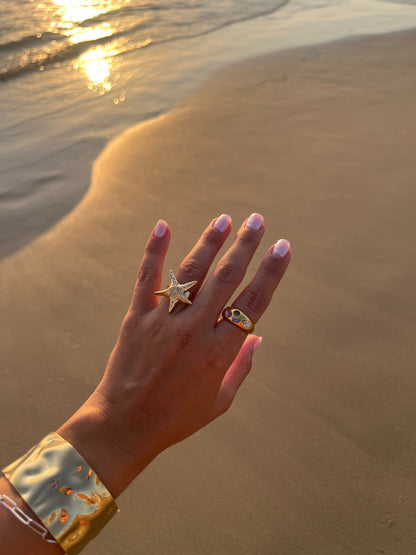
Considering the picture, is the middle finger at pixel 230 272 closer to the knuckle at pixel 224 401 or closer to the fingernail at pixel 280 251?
the fingernail at pixel 280 251

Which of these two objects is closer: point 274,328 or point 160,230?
point 160,230

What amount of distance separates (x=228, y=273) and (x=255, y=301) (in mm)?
101

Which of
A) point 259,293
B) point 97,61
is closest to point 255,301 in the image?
point 259,293

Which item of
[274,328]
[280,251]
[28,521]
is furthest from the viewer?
[274,328]

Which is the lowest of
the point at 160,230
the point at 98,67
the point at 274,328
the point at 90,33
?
the point at 274,328

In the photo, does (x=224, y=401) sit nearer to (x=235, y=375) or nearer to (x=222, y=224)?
(x=235, y=375)

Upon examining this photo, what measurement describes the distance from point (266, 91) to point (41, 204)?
2411mm

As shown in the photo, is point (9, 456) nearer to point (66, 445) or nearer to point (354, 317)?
point (66, 445)

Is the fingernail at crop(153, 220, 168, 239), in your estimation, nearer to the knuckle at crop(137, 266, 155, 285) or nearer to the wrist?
the knuckle at crop(137, 266, 155, 285)

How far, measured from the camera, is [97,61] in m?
5.77

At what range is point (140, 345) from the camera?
4.24 ft

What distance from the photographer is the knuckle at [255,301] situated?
1322mm

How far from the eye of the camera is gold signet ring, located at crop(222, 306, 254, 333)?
4.19 feet

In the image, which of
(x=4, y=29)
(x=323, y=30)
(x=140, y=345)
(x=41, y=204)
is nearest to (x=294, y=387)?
(x=140, y=345)
